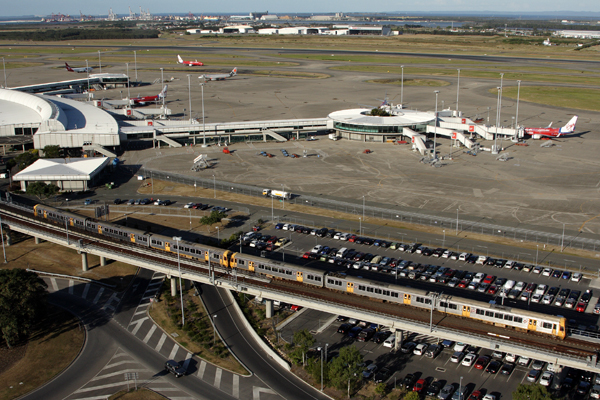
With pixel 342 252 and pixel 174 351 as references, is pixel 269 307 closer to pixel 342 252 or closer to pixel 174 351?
pixel 174 351

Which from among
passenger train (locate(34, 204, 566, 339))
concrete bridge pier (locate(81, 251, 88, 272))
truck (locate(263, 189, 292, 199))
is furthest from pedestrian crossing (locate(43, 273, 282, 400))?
truck (locate(263, 189, 292, 199))

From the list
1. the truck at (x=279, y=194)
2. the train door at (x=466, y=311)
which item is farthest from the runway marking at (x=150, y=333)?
the truck at (x=279, y=194)

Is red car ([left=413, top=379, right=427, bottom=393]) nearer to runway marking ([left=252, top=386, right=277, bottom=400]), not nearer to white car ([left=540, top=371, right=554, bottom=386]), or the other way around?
white car ([left=540, top=371, right=554, bottom=386])

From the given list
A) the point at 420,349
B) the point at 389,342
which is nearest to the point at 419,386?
the point at 420,349

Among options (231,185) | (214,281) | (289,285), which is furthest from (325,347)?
(231,185)

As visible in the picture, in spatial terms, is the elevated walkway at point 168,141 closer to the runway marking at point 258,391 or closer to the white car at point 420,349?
the runway marking at point 258,391

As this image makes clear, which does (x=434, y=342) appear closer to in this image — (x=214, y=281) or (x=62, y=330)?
(x=214, y=281)
